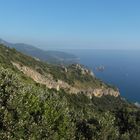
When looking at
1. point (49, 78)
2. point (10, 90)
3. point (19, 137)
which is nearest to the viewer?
point (19, 137)

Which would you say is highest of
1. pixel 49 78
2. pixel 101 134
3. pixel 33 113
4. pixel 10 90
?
pixel 10 90

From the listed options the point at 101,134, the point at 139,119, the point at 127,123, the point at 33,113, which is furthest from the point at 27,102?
the point at 139,119

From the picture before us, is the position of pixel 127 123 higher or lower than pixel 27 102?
lower

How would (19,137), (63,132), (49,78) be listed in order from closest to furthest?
(19,137) < (63,132) < (49,78)

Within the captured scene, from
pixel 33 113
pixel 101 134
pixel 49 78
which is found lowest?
pixel 49 78

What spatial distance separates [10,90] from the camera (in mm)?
46938

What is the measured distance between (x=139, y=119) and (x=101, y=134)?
86.4 feet

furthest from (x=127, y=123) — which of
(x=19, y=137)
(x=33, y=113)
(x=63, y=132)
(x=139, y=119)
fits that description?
(x=19, y=137)

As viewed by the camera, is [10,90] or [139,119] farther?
[139,119]

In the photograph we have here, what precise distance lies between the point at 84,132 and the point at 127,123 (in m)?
19.1

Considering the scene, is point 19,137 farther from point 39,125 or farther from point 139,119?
point 139,119

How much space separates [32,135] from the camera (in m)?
45.9

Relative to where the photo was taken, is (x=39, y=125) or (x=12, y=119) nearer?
(x=12, y=119)

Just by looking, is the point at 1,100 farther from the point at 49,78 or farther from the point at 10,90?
the point at 49,78
